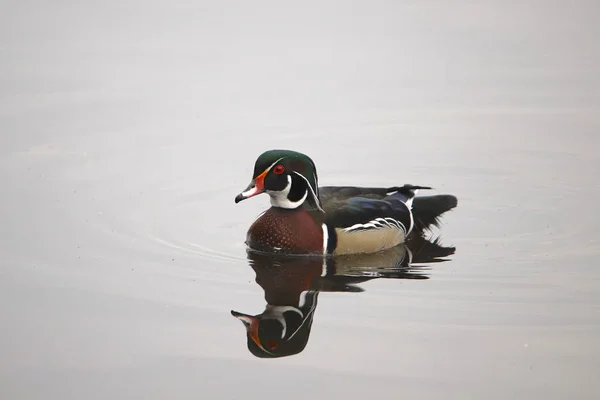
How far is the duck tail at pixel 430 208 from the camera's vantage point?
1100 centimetres

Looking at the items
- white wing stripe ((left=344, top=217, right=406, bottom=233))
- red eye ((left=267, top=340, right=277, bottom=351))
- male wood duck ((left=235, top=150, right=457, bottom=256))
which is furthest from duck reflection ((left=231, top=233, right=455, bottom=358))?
white wing stripe ((left=344, top=217, right=406, bottom=233))

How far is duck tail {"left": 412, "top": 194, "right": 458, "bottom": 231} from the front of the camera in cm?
1100

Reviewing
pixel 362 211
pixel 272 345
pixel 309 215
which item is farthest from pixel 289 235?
pixel 272 345

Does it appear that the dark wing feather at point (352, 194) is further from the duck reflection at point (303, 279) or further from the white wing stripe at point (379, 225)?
the duck reflection at point (303, 279)

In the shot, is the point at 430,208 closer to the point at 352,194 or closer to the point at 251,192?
the point at 352,194

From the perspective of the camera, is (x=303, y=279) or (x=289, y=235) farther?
(x=289, y=235)

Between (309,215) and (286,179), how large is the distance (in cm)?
41

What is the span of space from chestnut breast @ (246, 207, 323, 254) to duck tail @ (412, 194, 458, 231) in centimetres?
126

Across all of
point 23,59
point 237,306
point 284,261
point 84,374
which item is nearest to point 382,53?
point 23,59

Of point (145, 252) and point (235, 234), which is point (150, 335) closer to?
point (145, 252)

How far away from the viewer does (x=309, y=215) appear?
10266 millimetres

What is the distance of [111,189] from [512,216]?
13.2ft

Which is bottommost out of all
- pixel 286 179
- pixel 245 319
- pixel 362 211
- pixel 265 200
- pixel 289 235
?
pixel 245 319

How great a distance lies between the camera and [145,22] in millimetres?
16375
